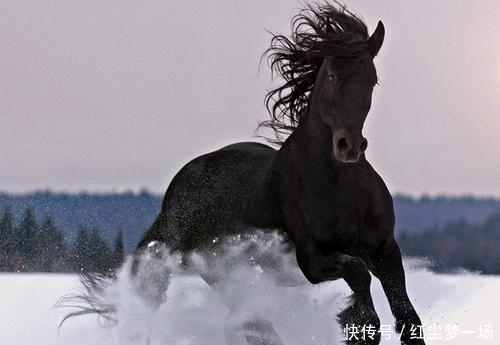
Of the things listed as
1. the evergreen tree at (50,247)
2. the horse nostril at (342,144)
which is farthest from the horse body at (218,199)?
the evergreen tree at (50,247)

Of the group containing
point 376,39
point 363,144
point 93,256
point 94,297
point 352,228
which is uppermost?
point 376,39

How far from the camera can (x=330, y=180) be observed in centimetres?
506

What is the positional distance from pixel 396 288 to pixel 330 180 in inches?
24.6

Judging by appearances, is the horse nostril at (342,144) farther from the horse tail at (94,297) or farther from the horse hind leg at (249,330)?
the horse tail at (94,297)

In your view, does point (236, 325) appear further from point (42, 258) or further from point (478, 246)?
point (478, 246)

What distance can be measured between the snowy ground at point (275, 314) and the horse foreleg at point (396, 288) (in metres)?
0.75

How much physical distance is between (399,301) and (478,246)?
11.3 metres

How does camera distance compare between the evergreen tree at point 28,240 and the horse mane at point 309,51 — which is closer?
the horse mane at point 309,51

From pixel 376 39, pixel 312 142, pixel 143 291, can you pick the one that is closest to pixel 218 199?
pixel 143 291

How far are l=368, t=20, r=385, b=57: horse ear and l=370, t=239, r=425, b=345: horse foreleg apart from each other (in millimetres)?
948

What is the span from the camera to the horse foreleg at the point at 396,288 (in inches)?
192

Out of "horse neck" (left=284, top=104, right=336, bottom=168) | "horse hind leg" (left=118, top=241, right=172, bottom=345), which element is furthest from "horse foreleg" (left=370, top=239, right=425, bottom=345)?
"horse hind leg" (left=118, top=241, right=172, bottom=345)

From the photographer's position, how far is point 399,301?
4.96 m

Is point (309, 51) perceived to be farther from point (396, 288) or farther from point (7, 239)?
point (7, 239)
